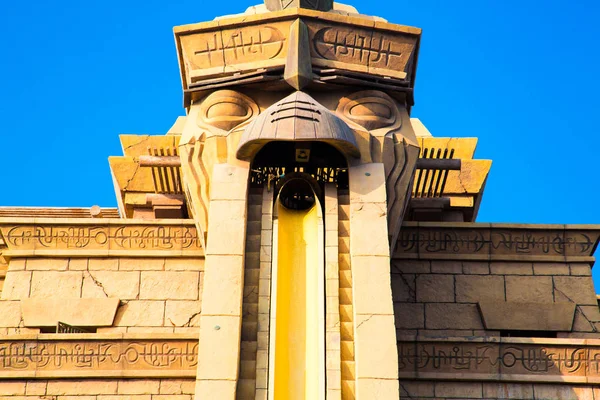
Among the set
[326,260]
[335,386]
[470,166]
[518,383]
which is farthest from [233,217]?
[470,166]

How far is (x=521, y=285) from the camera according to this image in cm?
2034

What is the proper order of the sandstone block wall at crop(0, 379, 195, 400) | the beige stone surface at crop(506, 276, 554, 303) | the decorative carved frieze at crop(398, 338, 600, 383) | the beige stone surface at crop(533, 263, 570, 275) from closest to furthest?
the sandstone block wall at crop(0, 379, 195, 400) → the decorative carved frieze at crop(398, 338, 600, 383) → the beige stone surface at crop(506, 276, 554, 303) → the beige stone surface at crop(533, 263, 570, 275)

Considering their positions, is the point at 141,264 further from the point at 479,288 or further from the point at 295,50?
the point at 479,288

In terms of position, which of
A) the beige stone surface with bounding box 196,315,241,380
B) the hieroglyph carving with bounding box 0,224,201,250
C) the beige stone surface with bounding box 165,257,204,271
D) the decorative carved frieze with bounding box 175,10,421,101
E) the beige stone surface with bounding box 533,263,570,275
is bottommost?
the beige stone surface with bounding box 196,315,241,380

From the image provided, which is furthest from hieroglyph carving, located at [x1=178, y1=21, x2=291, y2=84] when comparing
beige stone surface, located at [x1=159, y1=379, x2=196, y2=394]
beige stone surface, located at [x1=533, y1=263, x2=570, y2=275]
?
beige stone surface, located at [x1=533, y1=263, x2=570, y2=275]

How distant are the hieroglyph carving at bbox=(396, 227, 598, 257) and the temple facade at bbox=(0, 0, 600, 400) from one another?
31 millimetres

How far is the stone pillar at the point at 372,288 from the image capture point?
16.0 metres

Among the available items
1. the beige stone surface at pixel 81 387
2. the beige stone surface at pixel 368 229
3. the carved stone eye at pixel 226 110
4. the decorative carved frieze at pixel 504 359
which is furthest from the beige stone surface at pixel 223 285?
the carved stone eye at pixel 226 110

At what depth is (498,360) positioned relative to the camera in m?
18.2

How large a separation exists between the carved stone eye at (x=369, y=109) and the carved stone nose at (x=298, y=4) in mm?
2387

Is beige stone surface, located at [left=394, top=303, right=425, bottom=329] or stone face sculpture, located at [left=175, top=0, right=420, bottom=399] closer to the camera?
stone face sculpture, located at [left=175, top=0, right=420, bottom=399]

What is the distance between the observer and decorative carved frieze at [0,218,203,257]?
20.3 m

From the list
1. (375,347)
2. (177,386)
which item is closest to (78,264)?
(177,386)

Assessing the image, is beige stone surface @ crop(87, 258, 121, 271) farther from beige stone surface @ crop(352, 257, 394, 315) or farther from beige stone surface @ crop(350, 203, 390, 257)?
beige stone surface @ crop(352, 257, 394, 315)
